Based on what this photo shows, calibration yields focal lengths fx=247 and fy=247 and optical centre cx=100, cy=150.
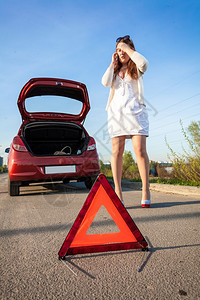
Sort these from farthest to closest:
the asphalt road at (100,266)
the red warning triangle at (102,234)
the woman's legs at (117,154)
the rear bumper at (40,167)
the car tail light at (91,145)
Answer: the car tail light at (91,145)
the rear bumper at (40,167)
the woman's legs at (117,154)
the red warning triangle at (102,234)
the asphalt road at (100,266)

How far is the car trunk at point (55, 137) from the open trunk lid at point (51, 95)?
0.20 meters

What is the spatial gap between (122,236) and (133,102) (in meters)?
1.85

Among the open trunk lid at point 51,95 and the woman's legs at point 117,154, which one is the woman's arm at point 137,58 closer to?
the woman's legs at point 117,154

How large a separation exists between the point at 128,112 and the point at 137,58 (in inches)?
25.0

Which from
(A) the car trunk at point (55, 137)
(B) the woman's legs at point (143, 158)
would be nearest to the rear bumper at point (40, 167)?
(A) the car trunk at point (55, 137)

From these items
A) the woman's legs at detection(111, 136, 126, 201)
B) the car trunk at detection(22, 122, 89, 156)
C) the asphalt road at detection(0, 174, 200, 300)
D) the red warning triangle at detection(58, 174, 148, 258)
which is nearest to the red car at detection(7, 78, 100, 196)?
the car trunk at detection(22, 122, 89, 156)

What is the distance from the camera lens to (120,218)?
164cm

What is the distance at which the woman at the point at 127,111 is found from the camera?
3035 millimetres

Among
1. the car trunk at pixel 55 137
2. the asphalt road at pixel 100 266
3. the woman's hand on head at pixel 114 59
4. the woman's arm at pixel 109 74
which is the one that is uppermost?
the woman's hand on head at pixel 114 59

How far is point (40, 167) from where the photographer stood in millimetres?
4148

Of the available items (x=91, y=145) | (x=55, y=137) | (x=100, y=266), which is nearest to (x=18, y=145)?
(x=91, y=145)

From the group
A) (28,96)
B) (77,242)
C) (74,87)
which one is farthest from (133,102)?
(28,96)

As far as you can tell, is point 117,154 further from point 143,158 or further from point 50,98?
point 50,98

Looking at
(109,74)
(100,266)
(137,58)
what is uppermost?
(137,58)
